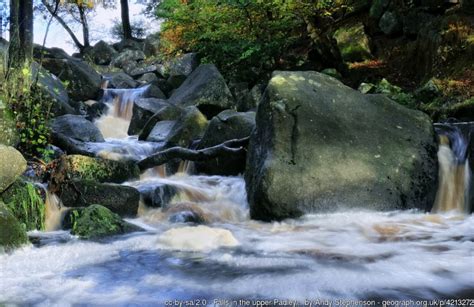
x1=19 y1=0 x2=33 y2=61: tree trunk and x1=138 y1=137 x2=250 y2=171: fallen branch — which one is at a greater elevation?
x1=19 y1=0 x2=33 y2=61: tree trunk

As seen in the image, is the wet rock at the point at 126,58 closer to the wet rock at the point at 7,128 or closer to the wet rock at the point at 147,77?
the wet rock at the point at 147,77

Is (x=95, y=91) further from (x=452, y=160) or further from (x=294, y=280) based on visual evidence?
(x=294, y=280)

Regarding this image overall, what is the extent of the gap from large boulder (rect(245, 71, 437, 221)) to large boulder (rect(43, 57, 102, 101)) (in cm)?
885

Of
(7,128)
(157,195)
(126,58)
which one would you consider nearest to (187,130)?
(157,195)

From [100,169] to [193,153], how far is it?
4.87 ft

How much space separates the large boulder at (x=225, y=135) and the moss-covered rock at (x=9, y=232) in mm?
4367

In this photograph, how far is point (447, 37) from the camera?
37.3ft

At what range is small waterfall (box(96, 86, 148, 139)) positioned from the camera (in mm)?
12905

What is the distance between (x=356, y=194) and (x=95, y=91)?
1083 centimetres

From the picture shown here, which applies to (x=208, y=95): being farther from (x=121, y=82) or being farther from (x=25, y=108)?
(x=121, y=82)

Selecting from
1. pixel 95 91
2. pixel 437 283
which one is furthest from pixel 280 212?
pixel 95 91

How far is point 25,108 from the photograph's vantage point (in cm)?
641

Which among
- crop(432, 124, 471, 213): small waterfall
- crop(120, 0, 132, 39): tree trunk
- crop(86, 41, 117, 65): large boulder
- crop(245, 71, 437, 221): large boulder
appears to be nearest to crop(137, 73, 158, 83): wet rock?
crop(86, 41, 117, 65): large boulder

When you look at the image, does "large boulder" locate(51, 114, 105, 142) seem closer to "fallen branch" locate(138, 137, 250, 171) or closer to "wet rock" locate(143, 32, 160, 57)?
"fallen branch" locate(138, 137, 250, 171)
